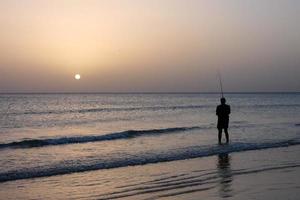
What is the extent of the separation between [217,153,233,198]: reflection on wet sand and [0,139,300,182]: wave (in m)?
1.03

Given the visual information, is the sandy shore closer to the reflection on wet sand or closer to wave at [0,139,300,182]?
the reflection on wet sand

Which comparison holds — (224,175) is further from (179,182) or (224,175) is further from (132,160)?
(132,160)

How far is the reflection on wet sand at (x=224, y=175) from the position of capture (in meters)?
8.90

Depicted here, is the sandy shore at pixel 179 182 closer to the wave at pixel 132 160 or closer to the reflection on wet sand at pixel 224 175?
the reflection on wet sand at pixel 224 175

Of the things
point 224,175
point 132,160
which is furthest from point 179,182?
point 132,160

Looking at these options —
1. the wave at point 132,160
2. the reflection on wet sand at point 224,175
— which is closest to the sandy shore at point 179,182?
the reflection on wet sand at point 224,175

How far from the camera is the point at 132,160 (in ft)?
46.8

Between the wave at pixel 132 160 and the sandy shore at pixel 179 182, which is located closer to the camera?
the sandy shore at pixel 179 182

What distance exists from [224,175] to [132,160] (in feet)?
13.1

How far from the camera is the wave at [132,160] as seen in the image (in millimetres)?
12164

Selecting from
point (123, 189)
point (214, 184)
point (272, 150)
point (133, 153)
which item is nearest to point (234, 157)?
point (272, 150)

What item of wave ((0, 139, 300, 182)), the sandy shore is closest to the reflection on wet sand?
the sandy shore

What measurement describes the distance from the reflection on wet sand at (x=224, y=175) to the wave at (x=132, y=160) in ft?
3.39

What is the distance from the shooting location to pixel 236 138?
2100 cm
